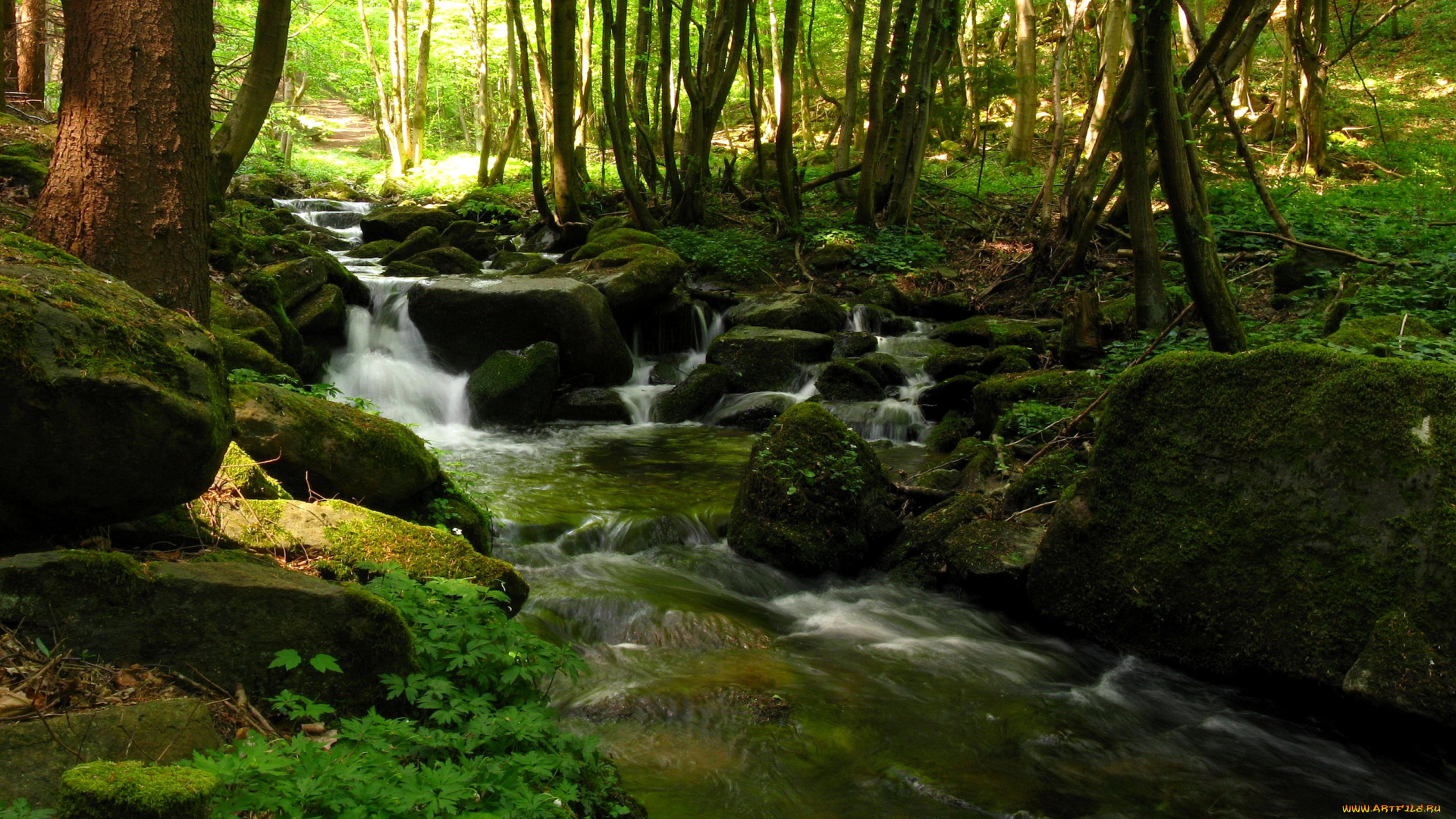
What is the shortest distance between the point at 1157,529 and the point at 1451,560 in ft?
4.31

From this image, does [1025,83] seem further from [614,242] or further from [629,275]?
[629,275]

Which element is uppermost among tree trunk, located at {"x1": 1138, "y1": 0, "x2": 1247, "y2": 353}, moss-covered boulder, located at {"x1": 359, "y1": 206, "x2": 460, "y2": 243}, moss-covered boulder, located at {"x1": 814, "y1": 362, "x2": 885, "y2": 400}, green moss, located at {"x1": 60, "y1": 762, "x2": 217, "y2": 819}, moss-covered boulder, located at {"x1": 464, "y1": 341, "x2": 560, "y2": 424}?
tree trunk, located at {"x1": 1138, "y1": 0, "x2": 1247, "y2": 353}

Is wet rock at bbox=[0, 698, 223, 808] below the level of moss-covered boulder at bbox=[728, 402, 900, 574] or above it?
above

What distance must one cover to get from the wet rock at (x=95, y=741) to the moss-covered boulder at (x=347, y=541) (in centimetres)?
129

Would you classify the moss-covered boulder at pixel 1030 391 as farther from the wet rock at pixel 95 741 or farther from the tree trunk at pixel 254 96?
the tree trunk at pixel 254 96

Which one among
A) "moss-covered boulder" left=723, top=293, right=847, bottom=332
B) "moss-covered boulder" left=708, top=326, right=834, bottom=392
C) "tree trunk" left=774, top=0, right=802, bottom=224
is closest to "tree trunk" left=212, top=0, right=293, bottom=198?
"moss-covered boulder" left=708, top=326, right=834, bottom=392

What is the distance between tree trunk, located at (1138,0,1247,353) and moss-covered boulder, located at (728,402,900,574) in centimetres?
265

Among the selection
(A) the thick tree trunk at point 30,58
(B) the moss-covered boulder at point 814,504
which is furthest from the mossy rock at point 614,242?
(A) the thick tree trunk at point 30,58

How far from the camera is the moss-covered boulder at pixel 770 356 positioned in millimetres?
11805

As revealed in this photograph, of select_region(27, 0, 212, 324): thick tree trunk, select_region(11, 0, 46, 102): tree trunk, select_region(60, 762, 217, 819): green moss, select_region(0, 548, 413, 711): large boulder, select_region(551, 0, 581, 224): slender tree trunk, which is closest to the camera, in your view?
select_region(60, 762, 217, 819): green moss

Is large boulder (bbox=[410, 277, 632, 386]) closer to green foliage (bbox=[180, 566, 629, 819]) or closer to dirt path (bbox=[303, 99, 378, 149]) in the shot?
green foliage (bbox=[180, 566, 629, 819])

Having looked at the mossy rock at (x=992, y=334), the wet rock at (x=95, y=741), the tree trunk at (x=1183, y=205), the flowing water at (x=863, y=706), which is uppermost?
the tree trunk at (x=1183, y=205)

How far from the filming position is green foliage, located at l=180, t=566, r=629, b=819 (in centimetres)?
219

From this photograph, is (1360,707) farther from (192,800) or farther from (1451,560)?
(192,800)
